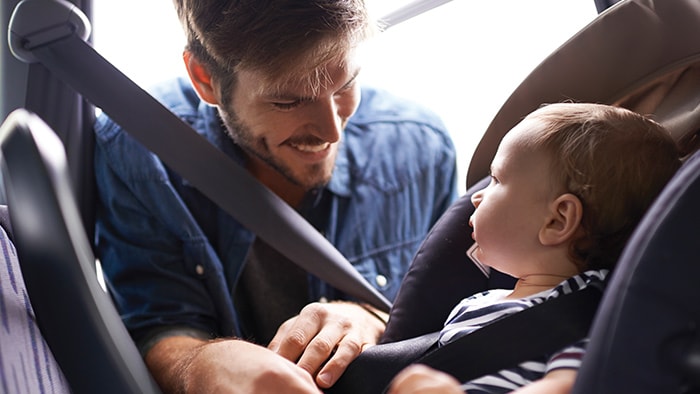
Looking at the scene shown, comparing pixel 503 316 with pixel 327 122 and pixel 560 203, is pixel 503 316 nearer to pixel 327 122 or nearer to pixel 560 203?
pixel 560 203

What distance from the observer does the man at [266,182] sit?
1.33m

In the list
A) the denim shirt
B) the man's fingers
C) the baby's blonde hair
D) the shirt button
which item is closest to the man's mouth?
the denim shirt

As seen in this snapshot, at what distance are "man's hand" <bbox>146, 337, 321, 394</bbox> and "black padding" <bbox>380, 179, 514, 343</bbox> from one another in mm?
165

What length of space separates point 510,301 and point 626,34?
15.3 inches

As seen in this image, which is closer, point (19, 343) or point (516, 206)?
point (19, 343)

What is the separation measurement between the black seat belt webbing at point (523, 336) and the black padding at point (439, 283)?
0.20 metres

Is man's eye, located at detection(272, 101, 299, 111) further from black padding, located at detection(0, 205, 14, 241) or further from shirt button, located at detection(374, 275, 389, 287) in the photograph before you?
black padding, located at detection(0, 205, 14, 241)

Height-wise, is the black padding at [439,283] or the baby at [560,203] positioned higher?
the baby at [560,203]

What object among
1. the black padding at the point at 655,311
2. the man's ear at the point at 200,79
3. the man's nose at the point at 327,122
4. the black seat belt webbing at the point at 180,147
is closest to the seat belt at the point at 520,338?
the black padding at the point at 655,311

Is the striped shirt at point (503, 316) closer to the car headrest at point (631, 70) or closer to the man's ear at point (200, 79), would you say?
the car headrest at point (631, 70)

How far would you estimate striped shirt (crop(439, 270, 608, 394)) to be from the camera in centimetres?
80

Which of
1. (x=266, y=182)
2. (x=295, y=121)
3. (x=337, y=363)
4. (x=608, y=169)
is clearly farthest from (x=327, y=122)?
(x=608, y=169)

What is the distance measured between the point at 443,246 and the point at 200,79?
2.15ft

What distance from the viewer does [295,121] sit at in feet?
4.66
